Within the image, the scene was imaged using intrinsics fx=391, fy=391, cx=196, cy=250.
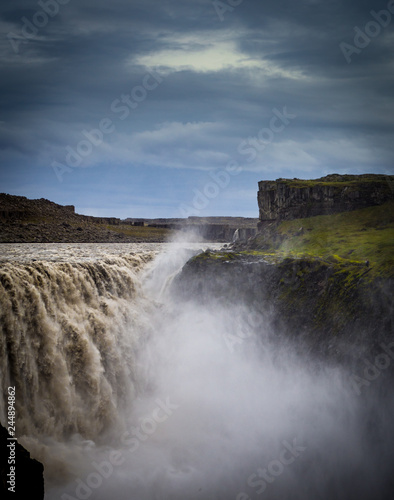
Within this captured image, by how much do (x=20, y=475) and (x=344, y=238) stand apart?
138 feet

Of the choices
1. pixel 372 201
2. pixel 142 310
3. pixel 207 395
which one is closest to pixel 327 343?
pixel 207 395

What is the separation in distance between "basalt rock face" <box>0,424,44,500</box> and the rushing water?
580 cm

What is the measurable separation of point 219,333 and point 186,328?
3404mm

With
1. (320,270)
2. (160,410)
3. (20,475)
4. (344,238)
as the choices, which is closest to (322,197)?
(344,238)

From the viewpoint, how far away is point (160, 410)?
28234 millimetres

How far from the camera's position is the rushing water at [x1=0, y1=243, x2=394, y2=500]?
70.4 feet

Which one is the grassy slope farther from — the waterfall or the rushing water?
the waterfall

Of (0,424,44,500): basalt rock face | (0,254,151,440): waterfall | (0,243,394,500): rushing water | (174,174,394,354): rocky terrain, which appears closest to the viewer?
(0,424,44,500): basalt rock face

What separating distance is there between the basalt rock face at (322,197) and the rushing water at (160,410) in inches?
1316

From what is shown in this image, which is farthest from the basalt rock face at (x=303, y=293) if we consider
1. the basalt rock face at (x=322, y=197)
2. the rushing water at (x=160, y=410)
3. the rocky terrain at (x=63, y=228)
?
the rocky terrain at (x=63, y=228)

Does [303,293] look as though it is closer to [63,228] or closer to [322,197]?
[322,197]

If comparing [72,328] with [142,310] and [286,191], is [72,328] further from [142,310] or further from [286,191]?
[286,191]

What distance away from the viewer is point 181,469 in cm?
2211

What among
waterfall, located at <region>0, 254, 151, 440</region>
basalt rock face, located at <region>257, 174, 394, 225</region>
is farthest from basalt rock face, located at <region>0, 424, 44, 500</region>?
basalt rock face, located at <region>257, 174, 394, 225</region>
